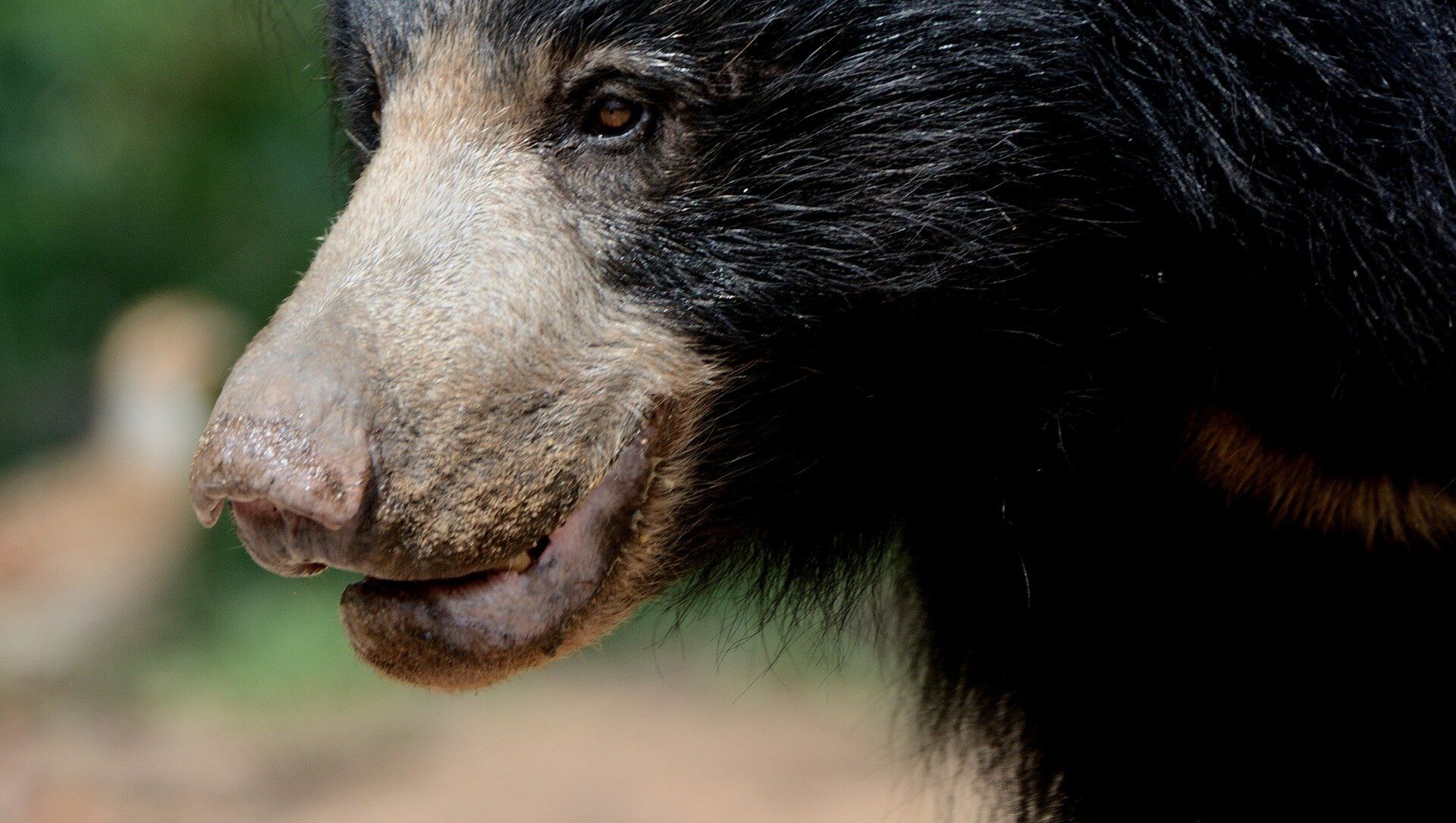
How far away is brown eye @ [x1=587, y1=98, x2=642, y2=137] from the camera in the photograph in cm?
213

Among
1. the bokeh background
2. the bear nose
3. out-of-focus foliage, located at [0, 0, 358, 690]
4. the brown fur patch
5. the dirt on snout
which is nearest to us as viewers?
the bear nose

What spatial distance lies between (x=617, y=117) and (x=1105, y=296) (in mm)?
705

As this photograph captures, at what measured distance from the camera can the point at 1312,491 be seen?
2.38m

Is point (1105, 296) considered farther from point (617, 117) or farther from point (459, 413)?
point (459, 413)

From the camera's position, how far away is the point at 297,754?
6125mm

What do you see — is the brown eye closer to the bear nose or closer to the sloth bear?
the sloth bear

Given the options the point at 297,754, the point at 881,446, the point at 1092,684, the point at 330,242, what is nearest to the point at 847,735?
the point at 297,754

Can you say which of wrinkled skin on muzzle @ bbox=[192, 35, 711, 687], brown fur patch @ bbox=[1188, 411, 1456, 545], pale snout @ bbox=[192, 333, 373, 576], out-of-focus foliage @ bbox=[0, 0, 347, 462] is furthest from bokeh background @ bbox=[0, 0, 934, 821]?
pale snout @ bbox=[192, 333, 373, 576]

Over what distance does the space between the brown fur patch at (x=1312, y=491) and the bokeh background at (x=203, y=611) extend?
8.87 ft

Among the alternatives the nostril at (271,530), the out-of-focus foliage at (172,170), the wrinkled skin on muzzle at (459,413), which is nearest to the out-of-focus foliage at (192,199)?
the out-of-focus foliage at (172,170)

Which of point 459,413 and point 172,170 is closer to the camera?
point 459,413

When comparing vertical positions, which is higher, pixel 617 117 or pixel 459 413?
pixel 617 117

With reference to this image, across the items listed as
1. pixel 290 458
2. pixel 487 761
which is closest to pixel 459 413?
pixel 290 458

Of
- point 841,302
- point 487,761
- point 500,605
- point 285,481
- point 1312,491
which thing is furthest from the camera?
point 487,761
